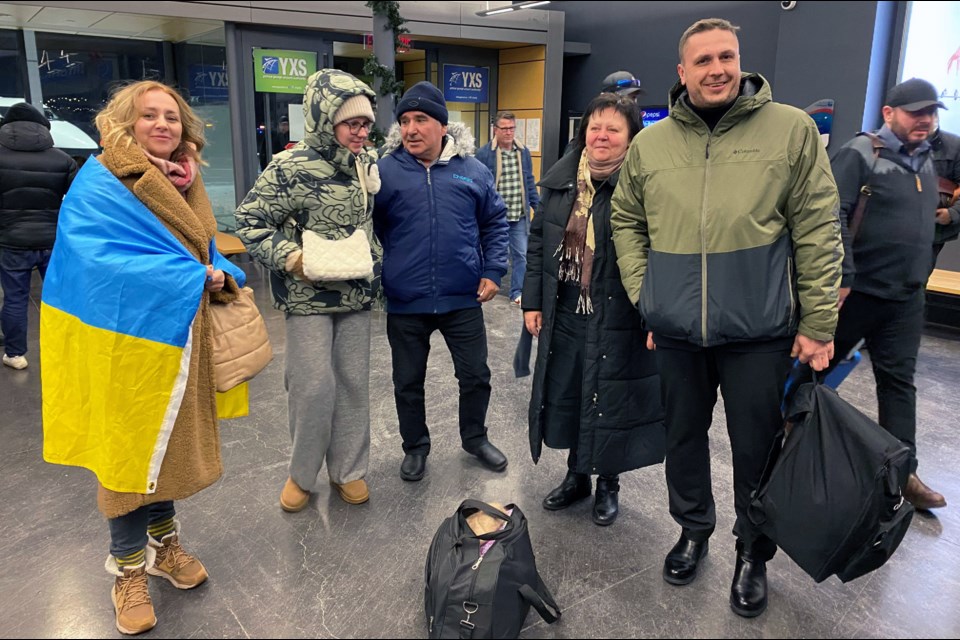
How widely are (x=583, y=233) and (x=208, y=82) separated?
7093 mm

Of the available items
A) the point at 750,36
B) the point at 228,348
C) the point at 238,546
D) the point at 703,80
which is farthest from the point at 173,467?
the point at 750,36

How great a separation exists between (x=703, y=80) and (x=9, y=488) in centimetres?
312

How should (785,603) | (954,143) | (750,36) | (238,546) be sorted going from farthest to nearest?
(750,36)
(954,143)
(238,546)
(785,603)

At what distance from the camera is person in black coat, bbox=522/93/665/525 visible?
2385 mm

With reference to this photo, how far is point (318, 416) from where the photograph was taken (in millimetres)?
2602

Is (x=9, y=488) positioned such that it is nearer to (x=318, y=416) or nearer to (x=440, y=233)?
(x=318, y=416)

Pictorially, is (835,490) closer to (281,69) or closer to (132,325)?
(132,325)

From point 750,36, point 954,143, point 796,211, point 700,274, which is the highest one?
point 750,36

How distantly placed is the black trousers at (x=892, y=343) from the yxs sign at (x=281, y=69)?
6900 millimetres

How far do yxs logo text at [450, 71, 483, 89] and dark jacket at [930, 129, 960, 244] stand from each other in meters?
7.72

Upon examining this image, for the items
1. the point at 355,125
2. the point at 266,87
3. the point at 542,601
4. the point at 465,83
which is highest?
the point at 465,83

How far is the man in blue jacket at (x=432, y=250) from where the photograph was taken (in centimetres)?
272

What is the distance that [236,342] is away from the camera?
212cm

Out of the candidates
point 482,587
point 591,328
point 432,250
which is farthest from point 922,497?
point 432,250
